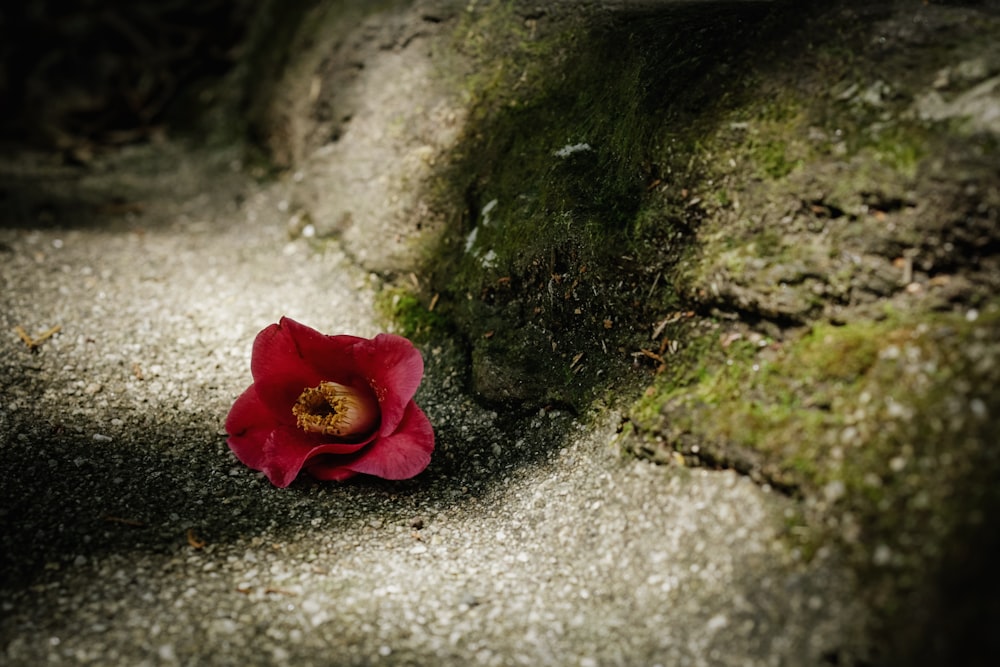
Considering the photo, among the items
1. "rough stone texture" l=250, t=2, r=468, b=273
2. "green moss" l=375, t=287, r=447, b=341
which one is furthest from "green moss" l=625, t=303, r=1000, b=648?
"rough stone texture" l=250, t=2, r=468, b=273

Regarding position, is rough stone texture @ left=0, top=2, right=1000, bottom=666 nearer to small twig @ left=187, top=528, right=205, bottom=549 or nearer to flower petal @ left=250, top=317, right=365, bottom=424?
small twig @ left=187, top=528, right=205, bottom=549

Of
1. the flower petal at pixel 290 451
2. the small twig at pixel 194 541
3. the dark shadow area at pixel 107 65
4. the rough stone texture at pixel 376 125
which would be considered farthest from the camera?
the dark shadow area at pixel 107 65

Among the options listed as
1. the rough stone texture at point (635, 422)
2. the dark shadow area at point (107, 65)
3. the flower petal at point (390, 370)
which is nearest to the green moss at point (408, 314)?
the rough stone texture at point (635, 422)

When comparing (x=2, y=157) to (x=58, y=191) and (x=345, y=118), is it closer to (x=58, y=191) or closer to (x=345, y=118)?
(x=58, y=191)

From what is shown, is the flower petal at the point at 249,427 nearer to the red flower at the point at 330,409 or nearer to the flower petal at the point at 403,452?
the red flower at the point at 330,409

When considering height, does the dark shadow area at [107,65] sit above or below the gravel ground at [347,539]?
above

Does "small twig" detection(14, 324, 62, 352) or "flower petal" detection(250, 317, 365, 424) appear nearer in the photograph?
"flower petal" detection(250, 317, 365, 424)

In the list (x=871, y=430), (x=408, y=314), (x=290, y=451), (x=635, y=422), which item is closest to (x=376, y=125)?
(x=408, y=314)
